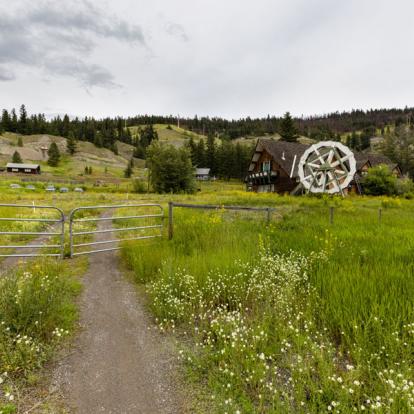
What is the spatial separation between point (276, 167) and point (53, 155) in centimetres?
11344

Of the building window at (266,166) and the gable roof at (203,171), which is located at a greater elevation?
the building window at (266,166)

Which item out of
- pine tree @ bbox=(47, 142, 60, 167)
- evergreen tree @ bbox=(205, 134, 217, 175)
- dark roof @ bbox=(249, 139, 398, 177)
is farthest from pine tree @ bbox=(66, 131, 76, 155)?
dark roof @ bbox=(249, 139, 398, 177)

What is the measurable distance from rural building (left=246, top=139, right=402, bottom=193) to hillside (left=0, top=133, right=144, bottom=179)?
76.8 metres

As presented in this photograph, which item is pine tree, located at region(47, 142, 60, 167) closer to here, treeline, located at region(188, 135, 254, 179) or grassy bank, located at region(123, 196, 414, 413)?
treeline, located at region(188, 135, 254, 179)

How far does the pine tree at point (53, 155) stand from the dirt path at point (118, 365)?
135183mm

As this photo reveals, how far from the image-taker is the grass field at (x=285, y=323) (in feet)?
9.41

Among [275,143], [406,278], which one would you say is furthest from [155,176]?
[406,278]

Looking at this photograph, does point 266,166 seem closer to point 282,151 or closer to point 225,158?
point 282,151

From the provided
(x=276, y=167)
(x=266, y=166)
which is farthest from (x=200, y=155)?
(x=276, y=167)

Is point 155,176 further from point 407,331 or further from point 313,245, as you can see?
point 407,331

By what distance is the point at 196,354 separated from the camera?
3.74 meters

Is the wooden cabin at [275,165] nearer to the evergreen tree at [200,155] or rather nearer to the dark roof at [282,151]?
the dark roof at [282,151]

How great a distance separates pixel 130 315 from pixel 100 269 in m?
2.95

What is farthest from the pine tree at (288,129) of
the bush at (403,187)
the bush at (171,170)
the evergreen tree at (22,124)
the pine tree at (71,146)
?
the evergreen tree at (22,124)
